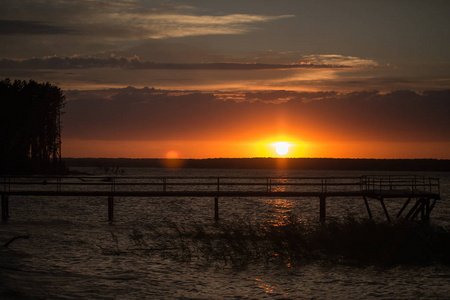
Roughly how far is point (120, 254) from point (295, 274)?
28.9ft

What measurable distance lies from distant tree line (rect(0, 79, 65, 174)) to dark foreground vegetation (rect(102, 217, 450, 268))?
70.3 m

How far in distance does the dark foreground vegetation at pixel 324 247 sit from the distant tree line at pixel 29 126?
70.3m

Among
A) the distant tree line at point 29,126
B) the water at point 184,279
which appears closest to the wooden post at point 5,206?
the water at point 184,279

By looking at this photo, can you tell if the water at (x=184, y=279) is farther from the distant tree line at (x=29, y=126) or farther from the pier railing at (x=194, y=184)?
the distant tree line at (x=29, y=126)

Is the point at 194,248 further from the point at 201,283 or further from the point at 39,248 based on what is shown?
the point at 39,248

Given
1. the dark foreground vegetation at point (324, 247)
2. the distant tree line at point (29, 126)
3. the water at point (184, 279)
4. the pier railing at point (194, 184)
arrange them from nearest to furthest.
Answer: the water at point (184, 279) < the dark foreground vegetation at point (324, 247) < the pier railing at point (194, 184) < the distant tree line at point (29, 126)

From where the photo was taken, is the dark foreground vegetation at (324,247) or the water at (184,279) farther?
the dark foreground vegetation at (324,247)

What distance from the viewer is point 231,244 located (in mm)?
24703

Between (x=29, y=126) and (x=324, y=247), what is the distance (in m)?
78.3

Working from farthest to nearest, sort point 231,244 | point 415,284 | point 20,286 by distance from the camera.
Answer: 1. point 231,244
2. point 415,284
3. point 20,286

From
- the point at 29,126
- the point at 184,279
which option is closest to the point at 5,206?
the point at 184,279

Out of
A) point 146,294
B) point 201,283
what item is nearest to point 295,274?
point 201,283

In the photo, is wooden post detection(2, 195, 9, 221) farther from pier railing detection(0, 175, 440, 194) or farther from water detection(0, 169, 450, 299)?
water detection(0, 169, 450, 299)

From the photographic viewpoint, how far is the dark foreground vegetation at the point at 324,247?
22.8 m
